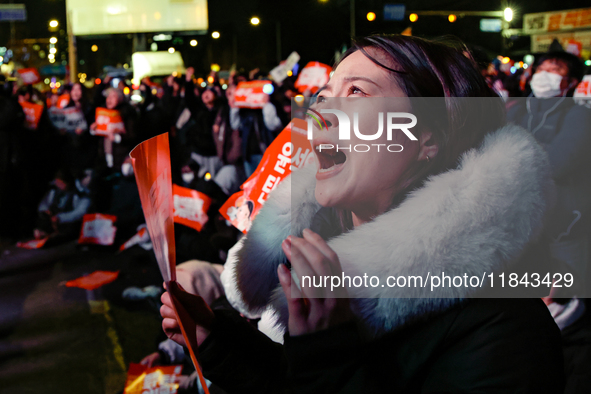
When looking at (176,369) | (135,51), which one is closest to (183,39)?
(135,51)

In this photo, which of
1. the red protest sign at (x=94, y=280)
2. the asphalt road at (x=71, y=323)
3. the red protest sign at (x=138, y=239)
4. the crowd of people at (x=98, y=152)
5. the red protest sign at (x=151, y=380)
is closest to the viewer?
the red protest sign at (x=151, y=380)

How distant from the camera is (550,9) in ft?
61.9

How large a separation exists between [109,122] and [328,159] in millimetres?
5114

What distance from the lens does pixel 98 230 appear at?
4938 mm

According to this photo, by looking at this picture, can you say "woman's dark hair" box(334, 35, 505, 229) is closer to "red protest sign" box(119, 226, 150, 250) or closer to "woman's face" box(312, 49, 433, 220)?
"woman's face" box(312, 49, 433, 220)

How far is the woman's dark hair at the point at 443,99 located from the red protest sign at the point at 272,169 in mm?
365

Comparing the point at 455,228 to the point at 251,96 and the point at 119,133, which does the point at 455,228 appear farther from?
the point at 119,133

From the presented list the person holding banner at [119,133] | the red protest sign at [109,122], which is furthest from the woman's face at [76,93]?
the red protest sign at [109,122]

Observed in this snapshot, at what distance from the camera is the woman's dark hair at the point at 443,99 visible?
32.3 inches

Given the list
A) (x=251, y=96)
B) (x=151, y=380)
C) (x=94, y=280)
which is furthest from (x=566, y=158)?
(x=94, y=280)

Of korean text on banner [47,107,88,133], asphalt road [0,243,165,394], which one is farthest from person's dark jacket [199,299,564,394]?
korean text on banner [47,107,88,133]

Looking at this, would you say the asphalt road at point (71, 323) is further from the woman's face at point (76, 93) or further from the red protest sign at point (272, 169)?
the woman's face at point (76, 93)

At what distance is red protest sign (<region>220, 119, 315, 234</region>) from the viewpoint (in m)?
1.19

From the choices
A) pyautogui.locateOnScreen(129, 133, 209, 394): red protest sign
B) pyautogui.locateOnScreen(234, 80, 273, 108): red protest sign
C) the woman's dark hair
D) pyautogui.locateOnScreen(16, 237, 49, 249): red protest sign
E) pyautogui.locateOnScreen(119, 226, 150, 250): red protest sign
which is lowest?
pyautogui.locateOnScreen(16, 237, 49, 249): red protest sign
